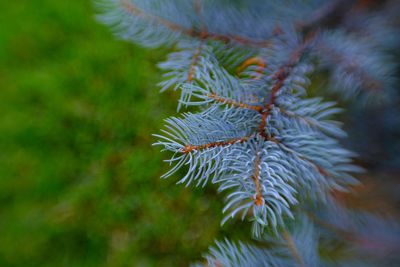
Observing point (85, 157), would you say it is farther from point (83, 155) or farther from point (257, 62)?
point (257, 62)

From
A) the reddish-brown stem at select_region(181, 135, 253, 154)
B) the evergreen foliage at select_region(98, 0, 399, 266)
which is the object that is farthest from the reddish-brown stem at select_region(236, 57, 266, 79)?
the reddish-brown stem at select_region(181, 135, 253, 154)

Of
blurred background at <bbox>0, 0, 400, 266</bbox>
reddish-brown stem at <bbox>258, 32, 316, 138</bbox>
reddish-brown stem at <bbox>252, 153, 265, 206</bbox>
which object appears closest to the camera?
reddish-brown stem at <bbox>252, 153, 265, 206</bbox>

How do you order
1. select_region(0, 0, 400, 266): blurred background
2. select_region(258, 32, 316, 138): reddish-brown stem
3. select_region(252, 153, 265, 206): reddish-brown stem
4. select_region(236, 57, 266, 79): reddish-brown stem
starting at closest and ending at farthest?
select_region(252, 153, 265, 206): reddish-brown stem, select_region(258, 32, 316, 138): reddish-brown stem, select_region(236, 57, 266, 79): reddish-brown stem, select_region(0, 0, 400, 266): blurred background

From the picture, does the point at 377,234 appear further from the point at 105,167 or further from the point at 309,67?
the point at 105,167

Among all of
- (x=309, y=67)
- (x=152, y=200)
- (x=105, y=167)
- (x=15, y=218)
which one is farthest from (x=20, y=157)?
(x=309, y=67)

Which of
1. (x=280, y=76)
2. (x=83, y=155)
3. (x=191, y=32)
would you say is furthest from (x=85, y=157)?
(x=280, y=76)

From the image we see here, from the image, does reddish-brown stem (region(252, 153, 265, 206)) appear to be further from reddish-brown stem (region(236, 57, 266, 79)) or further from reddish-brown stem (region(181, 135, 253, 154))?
reddish-brown stem (region(236, 57, 266, 79))

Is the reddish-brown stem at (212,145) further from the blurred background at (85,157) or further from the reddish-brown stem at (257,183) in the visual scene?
the blurred background at (85,157)
